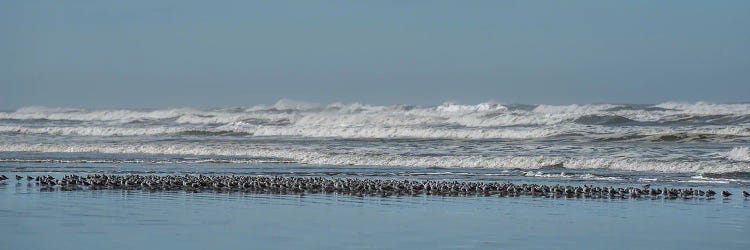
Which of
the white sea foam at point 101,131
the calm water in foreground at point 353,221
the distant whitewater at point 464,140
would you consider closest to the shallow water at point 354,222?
the calm water in foreground at point 353,221

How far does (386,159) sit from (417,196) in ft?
41.7

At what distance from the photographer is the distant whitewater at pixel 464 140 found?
1254 inches

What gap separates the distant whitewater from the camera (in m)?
31.8

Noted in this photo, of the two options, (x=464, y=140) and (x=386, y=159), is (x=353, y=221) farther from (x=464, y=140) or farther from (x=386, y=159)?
(x=464, y=140)

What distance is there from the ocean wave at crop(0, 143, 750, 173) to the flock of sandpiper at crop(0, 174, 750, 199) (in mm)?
6364

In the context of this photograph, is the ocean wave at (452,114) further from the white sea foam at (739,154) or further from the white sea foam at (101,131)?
the white sea foam at (739,154)

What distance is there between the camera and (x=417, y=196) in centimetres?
2111

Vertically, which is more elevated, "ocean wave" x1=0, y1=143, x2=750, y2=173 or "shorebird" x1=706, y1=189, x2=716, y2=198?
"ocean wave" x1=0, y1=143, x2=750, y2=173

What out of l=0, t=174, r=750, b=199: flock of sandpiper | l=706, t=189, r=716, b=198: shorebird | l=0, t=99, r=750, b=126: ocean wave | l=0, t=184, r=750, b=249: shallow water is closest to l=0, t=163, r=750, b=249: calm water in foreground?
l=0, t=184, r=750, b=249: shallow water

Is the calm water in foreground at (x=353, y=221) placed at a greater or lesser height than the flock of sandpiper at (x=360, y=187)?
lesser

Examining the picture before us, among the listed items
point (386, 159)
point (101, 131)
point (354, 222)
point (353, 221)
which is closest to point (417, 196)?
point (353, 221)

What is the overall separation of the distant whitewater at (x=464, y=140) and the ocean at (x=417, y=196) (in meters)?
0.10

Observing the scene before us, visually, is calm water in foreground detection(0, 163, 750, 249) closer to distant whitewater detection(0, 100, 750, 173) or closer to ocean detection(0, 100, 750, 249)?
ocean detection(0, 100, 750, 249)

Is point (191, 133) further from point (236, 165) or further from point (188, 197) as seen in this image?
point (188, 197)
